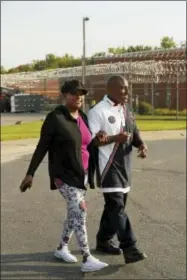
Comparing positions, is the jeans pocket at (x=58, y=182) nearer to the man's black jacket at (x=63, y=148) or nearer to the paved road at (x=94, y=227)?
the man's black jacket at (x=63, y=148)

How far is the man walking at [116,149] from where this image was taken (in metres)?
4.23

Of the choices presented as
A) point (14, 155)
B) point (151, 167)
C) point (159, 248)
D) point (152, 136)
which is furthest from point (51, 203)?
point (152, 136)

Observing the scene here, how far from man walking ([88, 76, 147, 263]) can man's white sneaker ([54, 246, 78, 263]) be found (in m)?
0.54

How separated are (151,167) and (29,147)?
5590mm

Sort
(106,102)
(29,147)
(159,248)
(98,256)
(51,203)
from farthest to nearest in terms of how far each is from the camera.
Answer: (29,147) → (51,203) → (159,248) → (98,256) → (106,102)

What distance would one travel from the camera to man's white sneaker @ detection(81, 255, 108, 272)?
4.82 meters

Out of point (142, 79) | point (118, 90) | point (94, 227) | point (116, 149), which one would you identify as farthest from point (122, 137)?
point (142, 79)

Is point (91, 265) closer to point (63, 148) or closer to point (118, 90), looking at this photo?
point (63, 148)

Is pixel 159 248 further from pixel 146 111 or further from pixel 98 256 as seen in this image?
pixel 146 111

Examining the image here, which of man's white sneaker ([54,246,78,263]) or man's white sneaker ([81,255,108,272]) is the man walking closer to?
man's white sneaker ([81,255,108,272])

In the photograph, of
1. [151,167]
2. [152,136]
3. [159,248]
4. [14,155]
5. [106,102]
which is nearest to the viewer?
[106,102]

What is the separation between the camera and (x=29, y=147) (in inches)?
649

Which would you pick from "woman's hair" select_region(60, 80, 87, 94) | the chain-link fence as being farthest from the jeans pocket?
the chain-link fence

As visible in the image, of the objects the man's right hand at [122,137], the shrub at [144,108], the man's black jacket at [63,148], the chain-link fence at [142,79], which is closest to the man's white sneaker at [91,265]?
the man's black jacket at [63,148]
